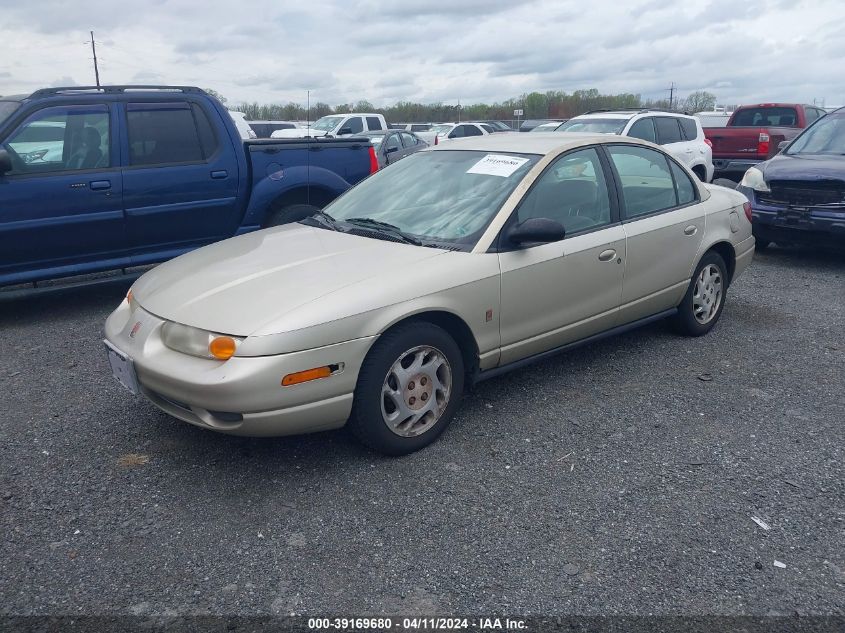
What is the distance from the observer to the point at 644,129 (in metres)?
11.9

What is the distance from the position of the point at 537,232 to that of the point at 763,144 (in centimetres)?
1186

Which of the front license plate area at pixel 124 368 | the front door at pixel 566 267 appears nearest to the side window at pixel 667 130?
the front door at pixel 566 267

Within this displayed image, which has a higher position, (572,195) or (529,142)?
(529,142)

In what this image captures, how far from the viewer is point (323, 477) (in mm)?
3475

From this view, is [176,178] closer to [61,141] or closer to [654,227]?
[61,141]

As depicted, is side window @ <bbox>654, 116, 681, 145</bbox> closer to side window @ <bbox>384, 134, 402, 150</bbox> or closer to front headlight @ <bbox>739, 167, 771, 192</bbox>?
front headlight @ <bbox>739, 167, 771, 192</bbox>

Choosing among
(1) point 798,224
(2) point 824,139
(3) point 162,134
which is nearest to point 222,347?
(3) point 162,134

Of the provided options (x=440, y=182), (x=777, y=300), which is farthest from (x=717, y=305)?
(x=440, y=182)

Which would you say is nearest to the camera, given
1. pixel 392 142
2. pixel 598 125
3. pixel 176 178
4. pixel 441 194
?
pixel 441 194

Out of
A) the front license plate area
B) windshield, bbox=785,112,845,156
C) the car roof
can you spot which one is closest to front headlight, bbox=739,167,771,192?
windshield, bbox=785,112,845,156

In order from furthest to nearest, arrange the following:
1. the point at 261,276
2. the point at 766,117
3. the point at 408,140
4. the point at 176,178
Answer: the point at 408,140, the point at 766,117, the point at 176,178, the point at 261,276

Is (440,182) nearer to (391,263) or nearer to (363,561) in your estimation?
(391,263)

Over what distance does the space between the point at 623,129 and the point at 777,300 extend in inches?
217

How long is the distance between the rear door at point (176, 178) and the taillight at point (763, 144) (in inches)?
428
